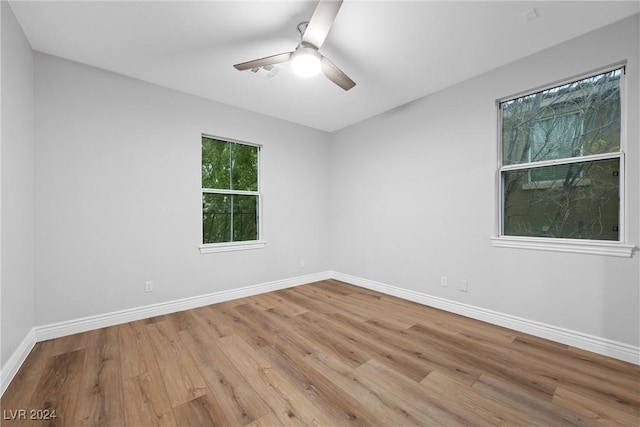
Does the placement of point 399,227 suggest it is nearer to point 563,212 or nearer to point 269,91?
point 563,212

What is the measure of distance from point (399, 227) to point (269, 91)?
2448 mm

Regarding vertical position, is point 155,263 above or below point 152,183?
below

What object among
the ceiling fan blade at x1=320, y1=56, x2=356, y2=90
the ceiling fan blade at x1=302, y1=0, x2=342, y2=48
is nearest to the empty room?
the ceiling fan blade at x1=302, y1=0, x2=342, y2=48

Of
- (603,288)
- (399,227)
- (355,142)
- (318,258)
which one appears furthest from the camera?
(318,258)

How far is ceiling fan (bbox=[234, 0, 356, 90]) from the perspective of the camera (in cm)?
168

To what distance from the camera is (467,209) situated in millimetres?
2992

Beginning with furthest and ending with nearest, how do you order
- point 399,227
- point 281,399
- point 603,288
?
point 399,227 < point 603,288 < point 281,399

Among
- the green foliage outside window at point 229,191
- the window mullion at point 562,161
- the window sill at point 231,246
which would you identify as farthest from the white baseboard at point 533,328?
the green foliage outside window at point 229,191

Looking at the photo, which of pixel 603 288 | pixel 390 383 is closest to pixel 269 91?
pixel 390 383

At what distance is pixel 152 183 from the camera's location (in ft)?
9.91

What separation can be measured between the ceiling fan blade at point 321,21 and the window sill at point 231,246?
2598 mm

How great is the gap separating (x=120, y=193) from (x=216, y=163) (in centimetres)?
115

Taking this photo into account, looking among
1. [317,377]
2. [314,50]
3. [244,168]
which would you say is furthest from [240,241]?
[314,50]

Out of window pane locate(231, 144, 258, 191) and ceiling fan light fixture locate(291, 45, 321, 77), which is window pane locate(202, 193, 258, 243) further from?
ceiling fan light fixture locate(291, 45, 321, 77)
